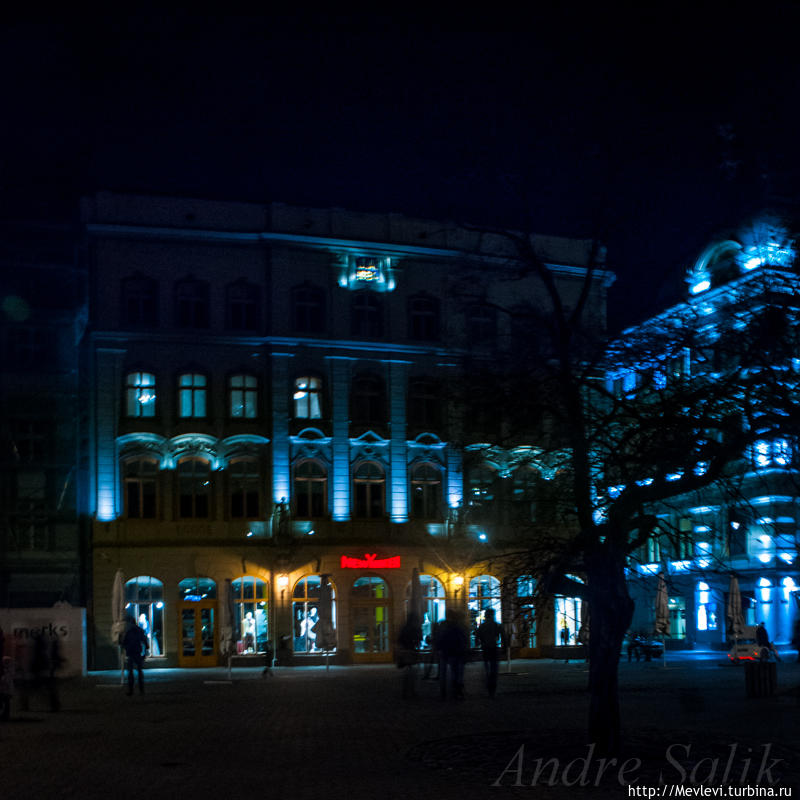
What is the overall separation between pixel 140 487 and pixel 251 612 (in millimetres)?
6582

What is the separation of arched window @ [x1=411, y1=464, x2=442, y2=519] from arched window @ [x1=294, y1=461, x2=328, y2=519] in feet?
12.7

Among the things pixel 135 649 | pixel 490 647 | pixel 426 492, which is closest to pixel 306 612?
pixel 426 492

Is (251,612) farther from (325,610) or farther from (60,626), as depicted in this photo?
(60,626)

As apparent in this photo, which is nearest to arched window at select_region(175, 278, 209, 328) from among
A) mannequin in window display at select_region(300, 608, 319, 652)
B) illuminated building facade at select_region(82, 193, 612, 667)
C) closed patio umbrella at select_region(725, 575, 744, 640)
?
illuminated building facade at select_region(82, 193, 612, 667)

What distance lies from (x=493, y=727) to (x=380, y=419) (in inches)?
1328

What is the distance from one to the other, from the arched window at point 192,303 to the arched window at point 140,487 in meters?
5.70

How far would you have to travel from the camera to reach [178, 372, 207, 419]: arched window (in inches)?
2028

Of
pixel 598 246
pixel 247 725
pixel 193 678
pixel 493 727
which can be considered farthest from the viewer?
pixel 193 678

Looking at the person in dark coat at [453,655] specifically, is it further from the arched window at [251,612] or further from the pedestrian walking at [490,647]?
the arched window at [251,612]

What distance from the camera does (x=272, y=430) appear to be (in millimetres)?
52094

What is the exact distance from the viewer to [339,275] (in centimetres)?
5347

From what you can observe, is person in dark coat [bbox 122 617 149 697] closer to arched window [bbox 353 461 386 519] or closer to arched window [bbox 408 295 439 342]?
arched window [bbox 353 461 386 519]

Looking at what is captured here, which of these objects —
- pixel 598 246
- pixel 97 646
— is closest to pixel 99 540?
pixel 97 646

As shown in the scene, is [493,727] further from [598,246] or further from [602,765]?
[598,246]
